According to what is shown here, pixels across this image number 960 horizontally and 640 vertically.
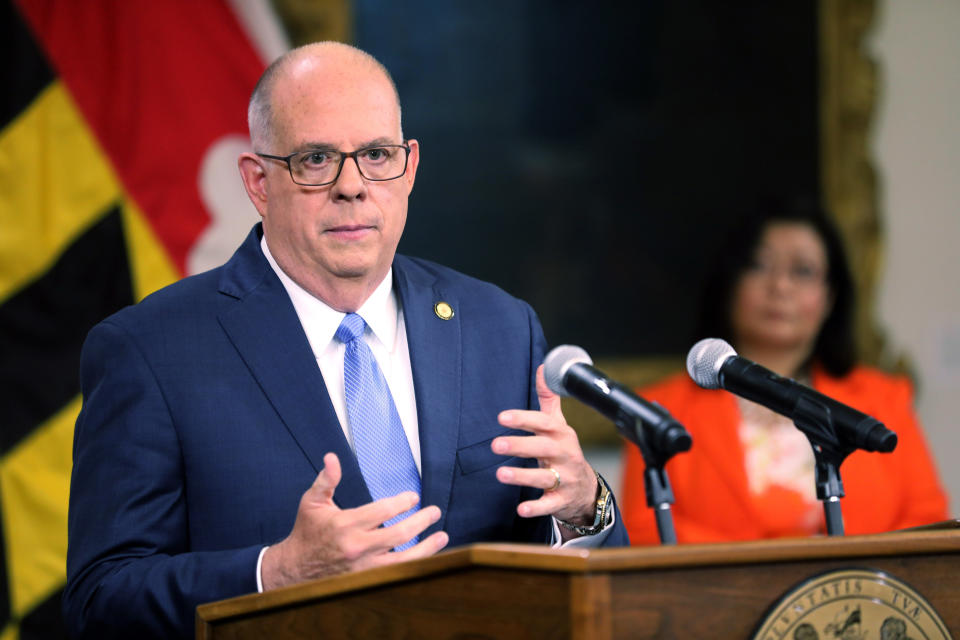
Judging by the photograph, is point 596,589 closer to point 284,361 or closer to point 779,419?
point 284,361

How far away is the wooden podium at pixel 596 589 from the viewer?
1.11m

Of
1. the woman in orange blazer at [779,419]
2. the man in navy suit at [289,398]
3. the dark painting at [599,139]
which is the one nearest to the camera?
the man in navy suit at [289,398]

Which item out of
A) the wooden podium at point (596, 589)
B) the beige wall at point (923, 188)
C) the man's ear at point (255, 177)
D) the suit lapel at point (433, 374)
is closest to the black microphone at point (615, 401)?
the wooden podium at point (596, 589)

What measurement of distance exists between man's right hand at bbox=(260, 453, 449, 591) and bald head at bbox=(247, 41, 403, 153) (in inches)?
25.8

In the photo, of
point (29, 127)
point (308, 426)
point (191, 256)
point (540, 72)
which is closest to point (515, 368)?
point (308, 426)

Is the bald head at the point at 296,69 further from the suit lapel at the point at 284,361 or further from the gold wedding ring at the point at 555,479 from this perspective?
the gold wedding ring at the point at 555,479

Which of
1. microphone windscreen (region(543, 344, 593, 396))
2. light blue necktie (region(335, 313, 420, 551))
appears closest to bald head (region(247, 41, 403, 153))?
light blue necktie (region(335, 313, 420, 551))

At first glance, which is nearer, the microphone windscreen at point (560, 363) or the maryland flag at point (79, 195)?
the microphone windscreen at point (560, 363)

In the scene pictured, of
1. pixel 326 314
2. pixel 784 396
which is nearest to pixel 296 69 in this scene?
pixel 326 314

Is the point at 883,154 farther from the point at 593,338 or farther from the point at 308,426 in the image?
the point at 308,426

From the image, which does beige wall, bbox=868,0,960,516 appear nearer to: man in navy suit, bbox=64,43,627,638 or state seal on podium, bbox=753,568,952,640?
man in navy suit, bbox=64,43,627,638

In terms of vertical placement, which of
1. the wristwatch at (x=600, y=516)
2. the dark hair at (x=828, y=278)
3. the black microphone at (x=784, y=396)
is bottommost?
the wristwatch at (x=600, y=516)

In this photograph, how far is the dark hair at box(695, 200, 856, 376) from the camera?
351cm

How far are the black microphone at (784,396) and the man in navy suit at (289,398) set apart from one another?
21 cm
